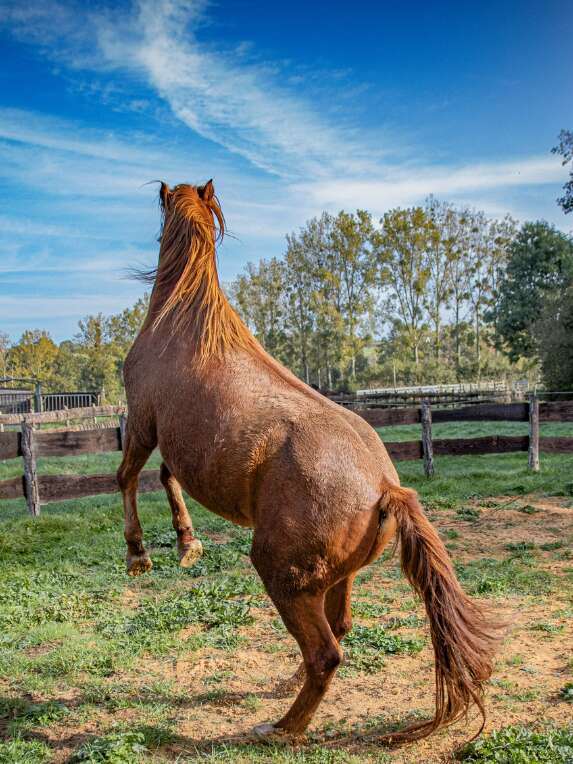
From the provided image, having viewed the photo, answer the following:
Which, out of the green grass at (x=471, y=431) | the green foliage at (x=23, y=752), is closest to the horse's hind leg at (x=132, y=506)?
the green foliage at (x=23, y=752)

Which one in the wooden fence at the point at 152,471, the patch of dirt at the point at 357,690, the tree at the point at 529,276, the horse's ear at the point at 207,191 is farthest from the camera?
the tree at the point at 529,276

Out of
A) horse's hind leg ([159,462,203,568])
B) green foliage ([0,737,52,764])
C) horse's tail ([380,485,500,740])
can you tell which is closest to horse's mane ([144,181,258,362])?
horse's hind leg ([159,462,203,568])

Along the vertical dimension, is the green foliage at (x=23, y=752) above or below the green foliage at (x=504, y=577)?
above

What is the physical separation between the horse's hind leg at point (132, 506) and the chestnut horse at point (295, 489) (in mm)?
27

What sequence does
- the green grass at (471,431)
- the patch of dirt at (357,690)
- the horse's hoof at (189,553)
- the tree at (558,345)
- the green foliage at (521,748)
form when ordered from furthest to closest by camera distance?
the tree at (558,345) → the green grass at (471,431) → the horse's hoof at (189,553) → the patch of dirt at (357,690) → the green foliage at (521,748)

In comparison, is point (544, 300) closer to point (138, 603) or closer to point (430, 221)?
point (430, 221)

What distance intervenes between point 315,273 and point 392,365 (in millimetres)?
8594

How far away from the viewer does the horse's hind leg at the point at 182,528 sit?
11.2 feet

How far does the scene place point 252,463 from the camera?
9.51 feet

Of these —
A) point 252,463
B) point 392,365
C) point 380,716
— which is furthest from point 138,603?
point 392,365

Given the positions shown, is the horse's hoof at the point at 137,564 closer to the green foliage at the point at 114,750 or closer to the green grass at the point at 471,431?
the green foliage at the point at 114,750

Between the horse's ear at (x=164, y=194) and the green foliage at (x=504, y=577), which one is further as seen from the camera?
the green foliage at (x=504, y=577)

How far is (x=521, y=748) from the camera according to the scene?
285 cm

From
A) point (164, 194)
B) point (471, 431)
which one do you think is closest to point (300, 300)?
point (471, 431)
